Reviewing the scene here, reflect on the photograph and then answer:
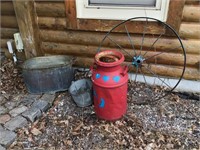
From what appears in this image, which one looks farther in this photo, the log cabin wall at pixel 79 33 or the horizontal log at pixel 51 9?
the horizontal log at pixel 51 9

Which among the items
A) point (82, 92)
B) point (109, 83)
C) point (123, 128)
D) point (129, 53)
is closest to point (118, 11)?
point (129, 53)

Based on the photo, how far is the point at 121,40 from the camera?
2.77m

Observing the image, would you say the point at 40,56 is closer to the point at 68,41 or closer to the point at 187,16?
the point at 68,41

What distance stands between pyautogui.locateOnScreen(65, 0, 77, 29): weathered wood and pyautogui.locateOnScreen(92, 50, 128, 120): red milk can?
0.70 meters

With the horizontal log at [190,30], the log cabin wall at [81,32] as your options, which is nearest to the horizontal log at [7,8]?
the log cabin wall at [81,32]

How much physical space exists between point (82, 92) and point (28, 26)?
1106 millimetres

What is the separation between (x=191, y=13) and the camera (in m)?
2.40

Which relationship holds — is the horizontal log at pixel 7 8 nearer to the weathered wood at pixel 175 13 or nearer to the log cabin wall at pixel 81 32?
the log cabin wall at pixel 81 32

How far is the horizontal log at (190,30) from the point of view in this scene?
8.08 feet

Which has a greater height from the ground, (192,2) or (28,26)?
(192,2)

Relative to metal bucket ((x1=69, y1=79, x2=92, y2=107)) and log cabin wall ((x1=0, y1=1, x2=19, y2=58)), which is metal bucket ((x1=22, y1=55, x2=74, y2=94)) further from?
log cabin wall ((x1=0, y1=1, x2=19, y2=58))

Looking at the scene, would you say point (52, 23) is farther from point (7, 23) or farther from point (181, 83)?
point (181, 83)

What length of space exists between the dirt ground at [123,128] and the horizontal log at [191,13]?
3.08 feet

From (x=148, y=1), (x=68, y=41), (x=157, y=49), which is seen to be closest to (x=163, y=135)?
(x=157, y=49)
